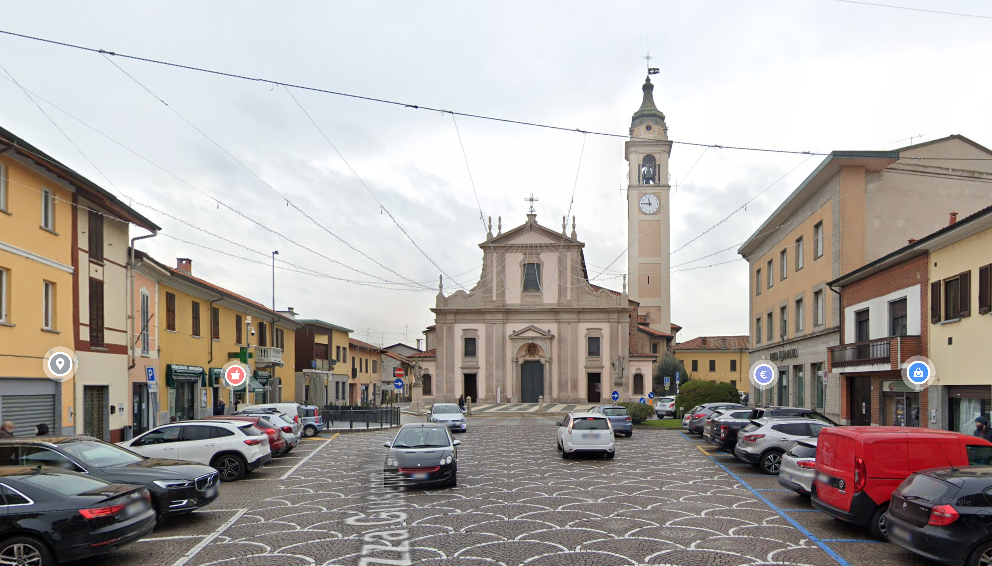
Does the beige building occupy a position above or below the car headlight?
above

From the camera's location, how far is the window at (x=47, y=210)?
20.0 meters

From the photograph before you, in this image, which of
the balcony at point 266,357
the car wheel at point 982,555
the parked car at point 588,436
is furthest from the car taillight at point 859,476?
the balcony at point 266,357

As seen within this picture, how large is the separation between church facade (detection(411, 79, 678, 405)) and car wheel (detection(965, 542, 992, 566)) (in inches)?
2202

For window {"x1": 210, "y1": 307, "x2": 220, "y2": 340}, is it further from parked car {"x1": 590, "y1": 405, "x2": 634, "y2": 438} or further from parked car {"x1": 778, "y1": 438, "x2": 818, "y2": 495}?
parked car {"x1": 778, "y1": 438, "x2": 818, "y2": 495}

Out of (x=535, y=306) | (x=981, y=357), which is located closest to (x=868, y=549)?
(x=981, y=357)

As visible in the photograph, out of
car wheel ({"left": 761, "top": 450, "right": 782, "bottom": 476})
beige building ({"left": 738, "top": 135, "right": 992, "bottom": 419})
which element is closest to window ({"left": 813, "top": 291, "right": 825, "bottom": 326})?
beige building ({"left": 738, "top": 135, "right": 992, "bottom": 419})

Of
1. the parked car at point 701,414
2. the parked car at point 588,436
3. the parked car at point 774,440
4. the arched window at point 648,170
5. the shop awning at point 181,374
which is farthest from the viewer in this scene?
the arched window at point 648,170

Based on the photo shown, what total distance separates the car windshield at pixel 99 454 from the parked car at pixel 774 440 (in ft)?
44.1

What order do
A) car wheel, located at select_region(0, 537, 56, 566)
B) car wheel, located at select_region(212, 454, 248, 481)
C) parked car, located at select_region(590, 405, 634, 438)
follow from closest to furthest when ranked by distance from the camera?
car wheel, located at select_region(0, 537, 56, 566) < car wheel, located at select_region(212, 454, 248, 481) < parked car, located at select_region(590, 405, 634, 438)

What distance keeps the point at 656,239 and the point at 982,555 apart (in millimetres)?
70214

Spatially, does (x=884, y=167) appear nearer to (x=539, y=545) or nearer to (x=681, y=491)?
(x=681, y=491)

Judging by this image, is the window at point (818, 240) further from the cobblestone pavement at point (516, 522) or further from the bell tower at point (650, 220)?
the bell tower at point (650, 220)

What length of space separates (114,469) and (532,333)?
54.1 meters

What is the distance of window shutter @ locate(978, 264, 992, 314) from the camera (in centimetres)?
1834
